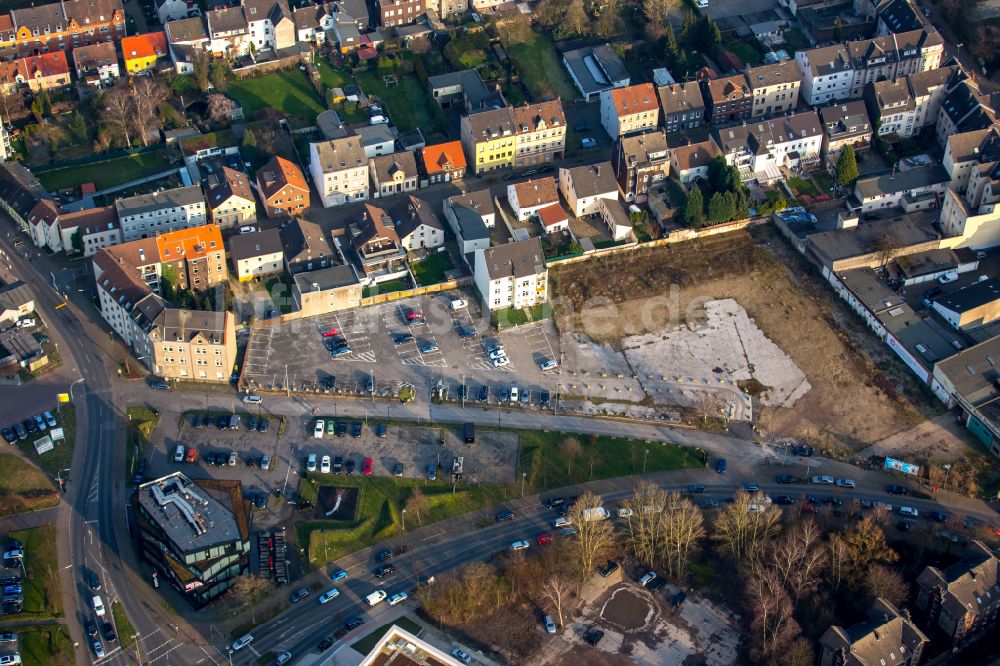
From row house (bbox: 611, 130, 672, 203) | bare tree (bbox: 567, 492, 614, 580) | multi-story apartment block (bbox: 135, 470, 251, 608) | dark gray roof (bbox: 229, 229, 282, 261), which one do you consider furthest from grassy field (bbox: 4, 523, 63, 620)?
row house (bbox: 611, 130, 672, 203)

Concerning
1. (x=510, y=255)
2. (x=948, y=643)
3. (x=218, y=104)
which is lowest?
(x=948, y=643)

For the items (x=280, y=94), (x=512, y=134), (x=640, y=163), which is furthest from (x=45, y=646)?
(x=640, y=163)

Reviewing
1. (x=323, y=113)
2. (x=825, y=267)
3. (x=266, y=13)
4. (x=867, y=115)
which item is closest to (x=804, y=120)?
(x=867, y=115)

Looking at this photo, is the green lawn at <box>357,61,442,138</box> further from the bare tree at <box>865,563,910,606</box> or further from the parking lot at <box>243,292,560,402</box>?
the bare tree at <box>865,563,910,606</box>

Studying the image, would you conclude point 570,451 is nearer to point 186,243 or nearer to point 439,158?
point 439,158

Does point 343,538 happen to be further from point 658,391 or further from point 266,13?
point 266,13

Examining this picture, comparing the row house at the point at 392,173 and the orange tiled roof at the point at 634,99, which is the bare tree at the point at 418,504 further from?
the orange tiled roof at the point at 634,99

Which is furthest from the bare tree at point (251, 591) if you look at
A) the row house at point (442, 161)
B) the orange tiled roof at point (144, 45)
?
the orange tiled roof at point (144, 45)
